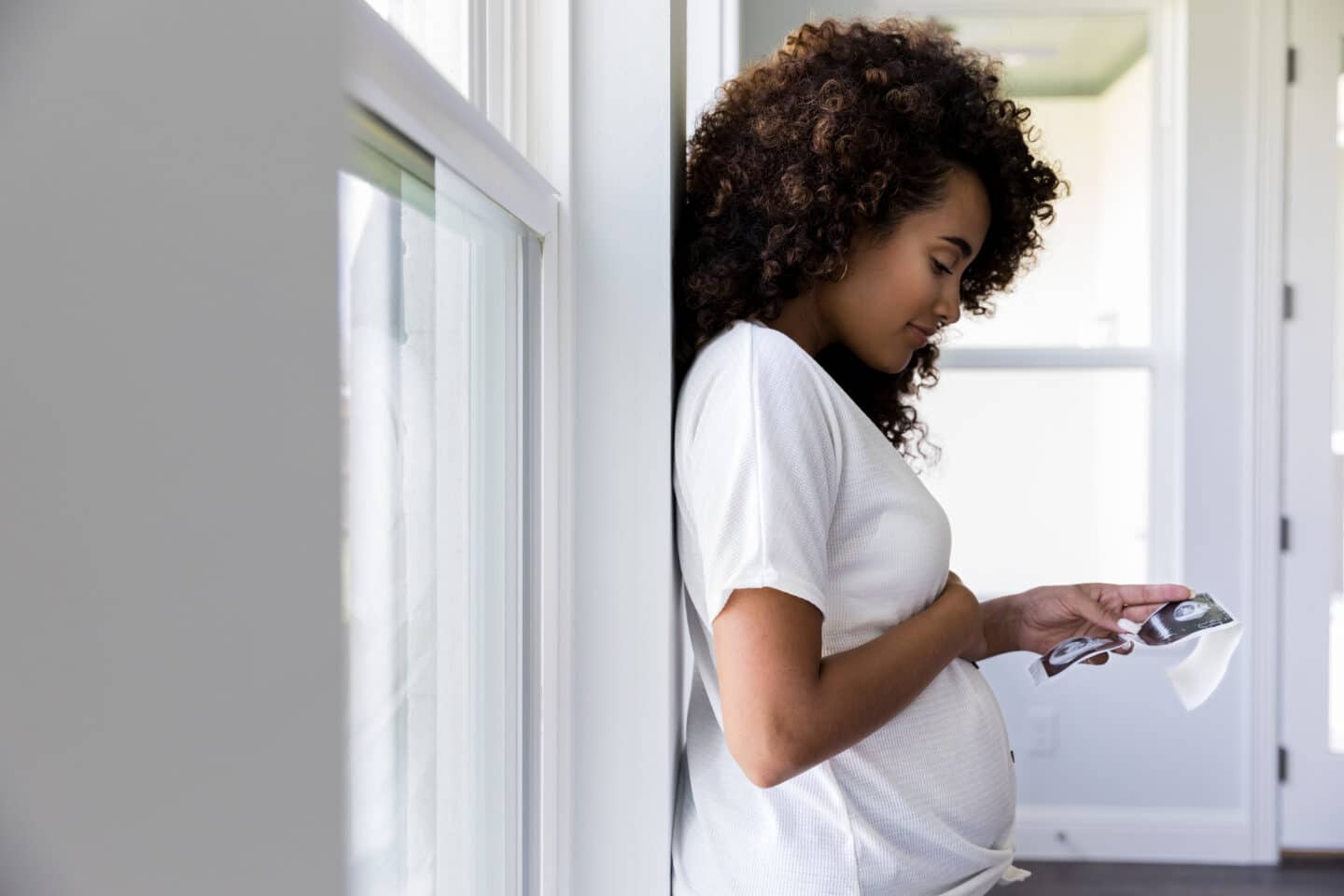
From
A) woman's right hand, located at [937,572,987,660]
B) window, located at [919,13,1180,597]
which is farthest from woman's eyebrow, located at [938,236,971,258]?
window, located at [919,13,1180,597]

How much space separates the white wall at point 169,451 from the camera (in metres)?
0.14

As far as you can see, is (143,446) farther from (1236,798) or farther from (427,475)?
(1236,798)

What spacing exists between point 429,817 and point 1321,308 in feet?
9.44

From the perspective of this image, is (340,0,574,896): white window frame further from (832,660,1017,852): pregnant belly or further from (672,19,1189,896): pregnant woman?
(832,660,1017,852): pregnant belly

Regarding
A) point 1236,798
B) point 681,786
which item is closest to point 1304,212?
point 1236,798

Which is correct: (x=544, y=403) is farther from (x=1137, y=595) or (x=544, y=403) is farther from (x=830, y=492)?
(x=1137, y=595)

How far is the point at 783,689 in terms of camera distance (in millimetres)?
734

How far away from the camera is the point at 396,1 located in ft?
2.12

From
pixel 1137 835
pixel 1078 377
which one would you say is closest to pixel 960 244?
pixel 1078 377

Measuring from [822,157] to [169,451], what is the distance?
82cm

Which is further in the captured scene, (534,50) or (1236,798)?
(1236,798)

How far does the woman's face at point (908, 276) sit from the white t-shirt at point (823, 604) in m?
0.14

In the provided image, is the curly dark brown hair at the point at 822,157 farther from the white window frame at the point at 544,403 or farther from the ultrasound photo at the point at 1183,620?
the ultrasound photo at the point at 1183,620

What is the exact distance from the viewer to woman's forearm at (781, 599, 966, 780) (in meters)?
0.75
